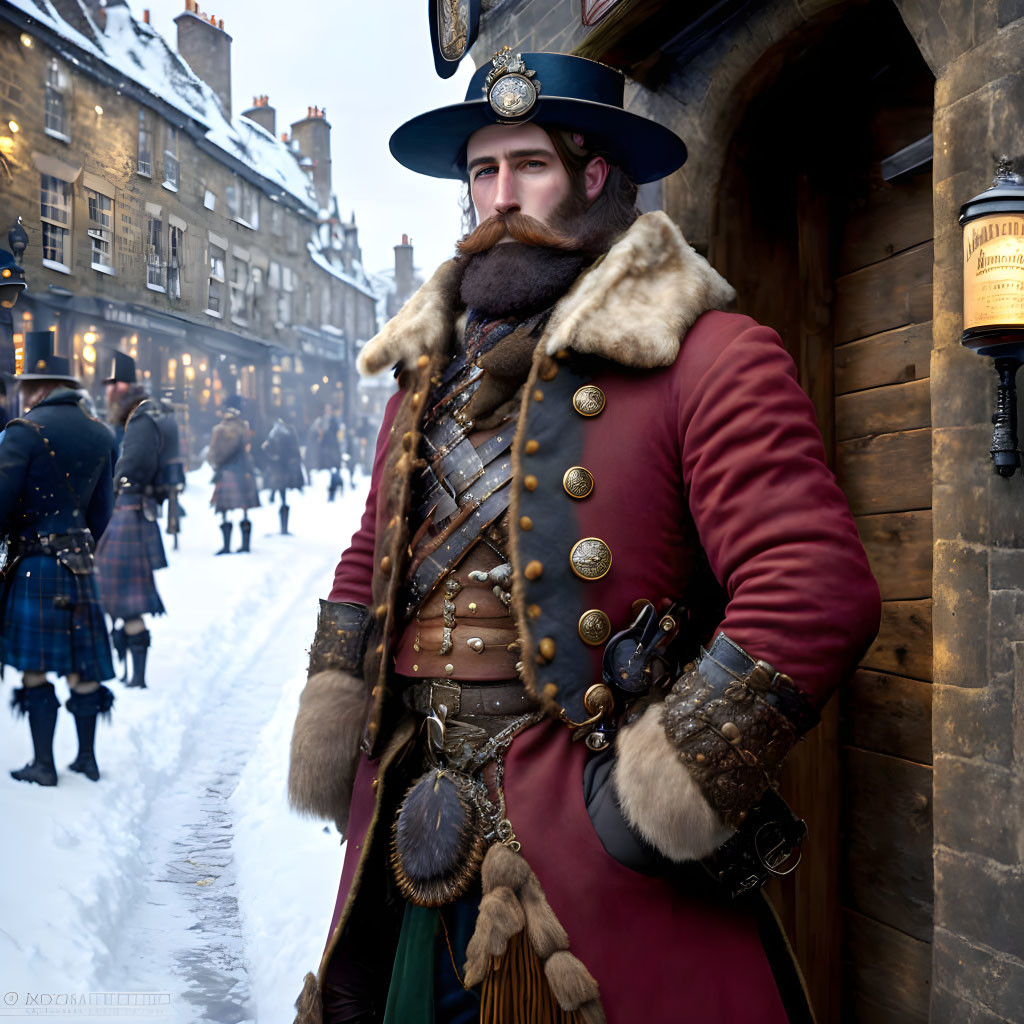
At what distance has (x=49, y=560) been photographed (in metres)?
4.76

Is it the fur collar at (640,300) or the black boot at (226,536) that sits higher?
the fur collar at (640,300)

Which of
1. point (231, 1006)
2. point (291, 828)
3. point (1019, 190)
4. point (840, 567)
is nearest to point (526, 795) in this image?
point (840, 567)

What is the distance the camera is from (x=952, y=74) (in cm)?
202

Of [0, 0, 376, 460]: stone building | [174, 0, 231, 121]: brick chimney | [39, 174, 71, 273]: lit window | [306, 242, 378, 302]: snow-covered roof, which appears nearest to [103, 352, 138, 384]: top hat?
[0, 0, 376, 460]: stone building

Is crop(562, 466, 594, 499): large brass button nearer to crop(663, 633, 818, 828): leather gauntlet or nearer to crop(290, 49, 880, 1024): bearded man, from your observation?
crop(290, 49, 880, 1024): bearded man

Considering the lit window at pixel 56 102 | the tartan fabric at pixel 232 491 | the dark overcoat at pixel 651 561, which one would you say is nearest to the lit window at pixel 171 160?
the lit window at pixel 56 102

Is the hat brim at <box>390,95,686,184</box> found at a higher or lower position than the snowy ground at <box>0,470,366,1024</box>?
higher

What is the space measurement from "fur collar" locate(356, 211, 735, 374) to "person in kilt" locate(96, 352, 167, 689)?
206 inches

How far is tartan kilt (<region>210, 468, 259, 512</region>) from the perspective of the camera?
1151cm

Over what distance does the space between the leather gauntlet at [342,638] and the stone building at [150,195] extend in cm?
227

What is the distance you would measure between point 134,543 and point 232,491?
486 centimetres

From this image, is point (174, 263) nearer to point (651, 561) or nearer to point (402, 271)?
point (651, 561)

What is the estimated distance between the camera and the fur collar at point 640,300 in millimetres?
1728

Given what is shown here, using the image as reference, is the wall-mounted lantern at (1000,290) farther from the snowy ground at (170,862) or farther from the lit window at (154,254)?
the lit window at (154,254)
